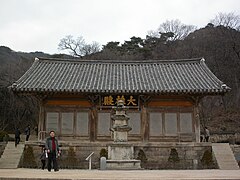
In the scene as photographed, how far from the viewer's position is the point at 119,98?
2175 cm

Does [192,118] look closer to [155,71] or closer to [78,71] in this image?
[155,71]

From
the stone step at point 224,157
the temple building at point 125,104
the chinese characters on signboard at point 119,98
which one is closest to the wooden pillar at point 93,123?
the temple building at point 125,104

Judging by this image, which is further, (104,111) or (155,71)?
(155,71)

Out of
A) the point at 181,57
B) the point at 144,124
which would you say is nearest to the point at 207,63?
the point at 181,57

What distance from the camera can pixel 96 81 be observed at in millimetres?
22750

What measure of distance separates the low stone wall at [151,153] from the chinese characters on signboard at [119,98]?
2765 mm

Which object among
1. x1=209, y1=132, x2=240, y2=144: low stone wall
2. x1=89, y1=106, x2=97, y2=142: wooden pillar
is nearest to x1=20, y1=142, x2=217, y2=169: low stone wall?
x1=89, y1=106, x2=97, y2=142: wooden pillar

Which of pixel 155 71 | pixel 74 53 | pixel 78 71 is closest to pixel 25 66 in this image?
pixel 74 53

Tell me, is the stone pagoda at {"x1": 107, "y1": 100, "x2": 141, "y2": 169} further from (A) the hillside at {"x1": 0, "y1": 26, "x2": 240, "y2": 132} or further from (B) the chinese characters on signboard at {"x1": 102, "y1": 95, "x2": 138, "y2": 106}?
(A) the hillside at {"x1": 0, "y1": 26, "x2": 240, "y2": 132}

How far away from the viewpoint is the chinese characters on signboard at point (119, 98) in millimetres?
21719

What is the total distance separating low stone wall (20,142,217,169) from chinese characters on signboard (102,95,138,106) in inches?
109

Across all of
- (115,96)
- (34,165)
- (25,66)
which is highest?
(25,66)

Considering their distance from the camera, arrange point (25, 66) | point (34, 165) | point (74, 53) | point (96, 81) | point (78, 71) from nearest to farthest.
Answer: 1. point (34, 165)
2. point (96, 81)
3. point (78, 71)
4. point (25, 66)
5. point (74, 53)

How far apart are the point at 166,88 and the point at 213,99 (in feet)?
86.4
